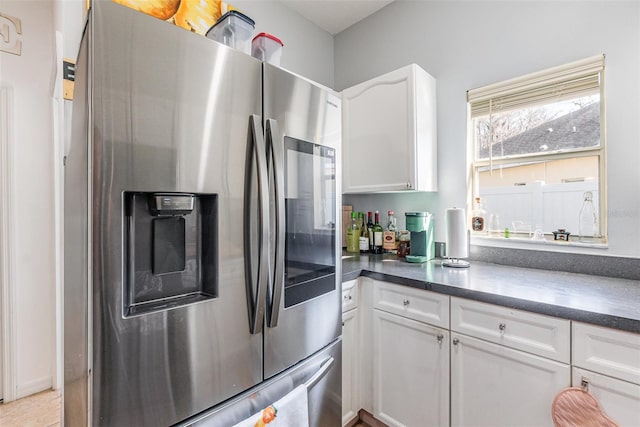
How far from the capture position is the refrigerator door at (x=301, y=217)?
3.47 feet

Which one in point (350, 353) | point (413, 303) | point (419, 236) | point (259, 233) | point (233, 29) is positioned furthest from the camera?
point (419, 236)

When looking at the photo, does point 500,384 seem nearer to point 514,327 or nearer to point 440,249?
point 514,327

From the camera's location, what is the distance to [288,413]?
42.7 inches

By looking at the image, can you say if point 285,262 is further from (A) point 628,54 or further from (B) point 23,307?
(B) point 23,307

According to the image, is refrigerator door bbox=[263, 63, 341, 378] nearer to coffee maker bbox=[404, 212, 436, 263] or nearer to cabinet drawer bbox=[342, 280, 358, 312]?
cabinet drawer bbox=[342, 280, 358, 312]

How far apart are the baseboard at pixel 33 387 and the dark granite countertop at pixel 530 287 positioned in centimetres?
229

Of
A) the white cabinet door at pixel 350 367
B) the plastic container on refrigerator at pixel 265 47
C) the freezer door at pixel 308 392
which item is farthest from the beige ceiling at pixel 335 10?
the freezer door at pixel 308 392

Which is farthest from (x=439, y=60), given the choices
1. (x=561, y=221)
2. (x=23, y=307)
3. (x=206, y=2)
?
(x=23, y=307)

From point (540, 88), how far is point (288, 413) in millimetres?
2139

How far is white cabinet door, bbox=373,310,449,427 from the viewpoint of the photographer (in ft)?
4.76

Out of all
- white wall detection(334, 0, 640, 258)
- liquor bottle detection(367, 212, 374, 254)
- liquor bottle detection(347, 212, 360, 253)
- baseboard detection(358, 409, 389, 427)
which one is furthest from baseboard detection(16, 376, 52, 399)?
white wall detection(334, 0, 640, 258)

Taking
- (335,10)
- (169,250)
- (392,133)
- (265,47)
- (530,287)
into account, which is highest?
(335,10)

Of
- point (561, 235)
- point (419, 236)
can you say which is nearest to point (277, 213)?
point (419, 236)

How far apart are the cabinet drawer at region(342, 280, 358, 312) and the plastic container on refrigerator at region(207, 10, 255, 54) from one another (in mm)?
1231
